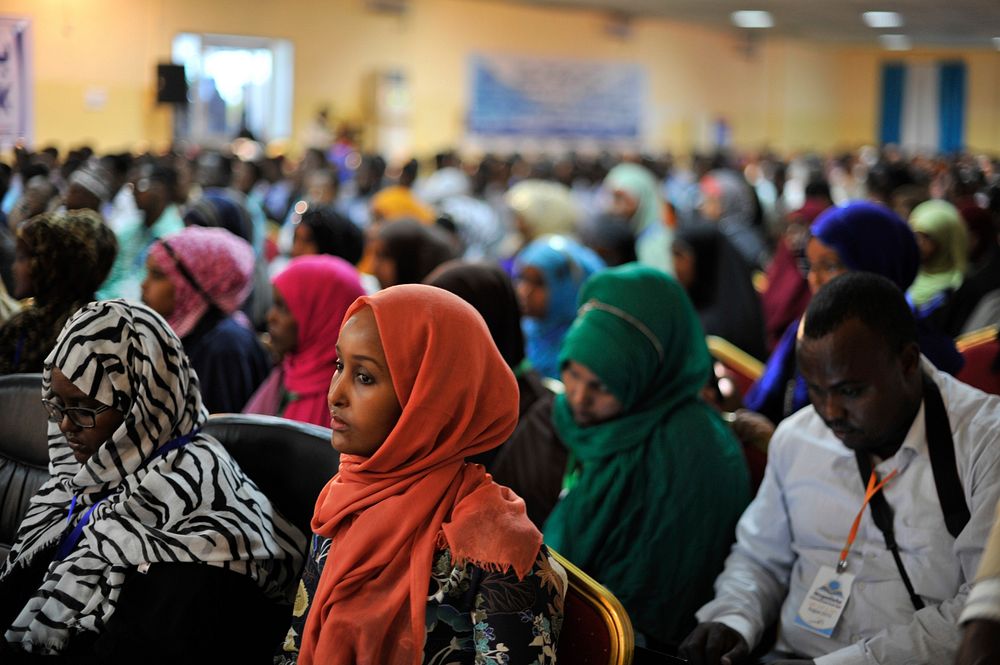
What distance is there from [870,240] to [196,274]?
1957mm

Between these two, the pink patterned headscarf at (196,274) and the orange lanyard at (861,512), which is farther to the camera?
the pink patterned headscarf at (196,274)

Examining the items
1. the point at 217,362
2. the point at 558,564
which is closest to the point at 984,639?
the point at 558,564

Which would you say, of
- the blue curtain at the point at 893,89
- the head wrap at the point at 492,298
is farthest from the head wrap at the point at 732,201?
the blue curtain at the point at 893,89

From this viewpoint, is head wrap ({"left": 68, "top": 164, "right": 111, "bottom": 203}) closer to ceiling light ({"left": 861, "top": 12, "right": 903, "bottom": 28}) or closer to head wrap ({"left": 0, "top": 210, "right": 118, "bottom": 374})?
head wrap ({"left": 0, "top": 210, "right": 118, "bottom": 374})

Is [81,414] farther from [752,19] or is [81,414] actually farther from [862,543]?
[752,19]

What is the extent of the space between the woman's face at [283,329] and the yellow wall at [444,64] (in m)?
1.68

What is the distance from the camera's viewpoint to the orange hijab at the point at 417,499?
1.59 metres

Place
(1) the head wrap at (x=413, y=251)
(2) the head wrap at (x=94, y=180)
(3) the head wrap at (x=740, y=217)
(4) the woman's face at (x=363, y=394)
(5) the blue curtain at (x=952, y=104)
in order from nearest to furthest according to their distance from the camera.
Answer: (4) the woman's face at (x=363, y=394) → (1) the head wrap at (x=413, y=251) → (2) the head wrap at (x=94, y=180) → (3) the head wrap at (x=740, y=217) → (5) the blue curtain at (x=952, y=104)

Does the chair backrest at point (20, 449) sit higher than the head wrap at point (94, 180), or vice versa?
the head wrap at point (94, 180)

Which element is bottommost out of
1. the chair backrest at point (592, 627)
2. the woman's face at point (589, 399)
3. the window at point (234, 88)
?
the chair backrest at point (592, 627)

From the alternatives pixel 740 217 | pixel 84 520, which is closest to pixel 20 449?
pixel 84 520

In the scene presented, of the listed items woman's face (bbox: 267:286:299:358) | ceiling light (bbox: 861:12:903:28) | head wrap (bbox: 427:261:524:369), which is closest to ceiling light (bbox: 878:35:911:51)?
ceiling light (bbox: 861:12:903:28)

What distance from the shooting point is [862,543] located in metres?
2.02

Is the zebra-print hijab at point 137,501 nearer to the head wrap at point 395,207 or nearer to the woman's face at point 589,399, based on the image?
the woman's face at point 589,399
